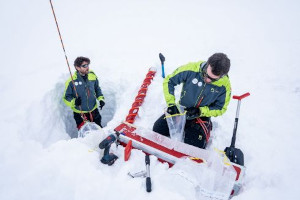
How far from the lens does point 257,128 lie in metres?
3.69

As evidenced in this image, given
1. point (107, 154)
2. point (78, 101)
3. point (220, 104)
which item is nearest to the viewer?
point (107, 154)

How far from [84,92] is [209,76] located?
8.70ft

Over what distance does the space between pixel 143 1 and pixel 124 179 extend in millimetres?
10838

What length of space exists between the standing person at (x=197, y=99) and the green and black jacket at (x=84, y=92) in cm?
174

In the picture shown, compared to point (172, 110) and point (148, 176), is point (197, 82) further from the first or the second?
point (148, 176)

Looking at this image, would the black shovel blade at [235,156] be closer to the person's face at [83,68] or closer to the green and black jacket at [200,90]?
the green and black jacket at [200,90]

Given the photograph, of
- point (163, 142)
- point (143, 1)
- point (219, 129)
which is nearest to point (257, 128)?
point (219, 129)

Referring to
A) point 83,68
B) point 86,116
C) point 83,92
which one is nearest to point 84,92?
point 83,92

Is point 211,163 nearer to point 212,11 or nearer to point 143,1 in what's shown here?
point 212,11

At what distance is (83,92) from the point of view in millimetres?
4238

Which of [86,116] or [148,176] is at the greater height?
[148,176]

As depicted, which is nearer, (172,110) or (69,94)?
(172,110)

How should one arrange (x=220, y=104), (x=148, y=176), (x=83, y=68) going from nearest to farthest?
1. (x=148, y=176)
2. (x=220, y=104)
3. (x=83, y=68)

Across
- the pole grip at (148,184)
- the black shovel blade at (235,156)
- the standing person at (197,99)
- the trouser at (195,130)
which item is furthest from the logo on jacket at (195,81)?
the pole grip at (148,184)
